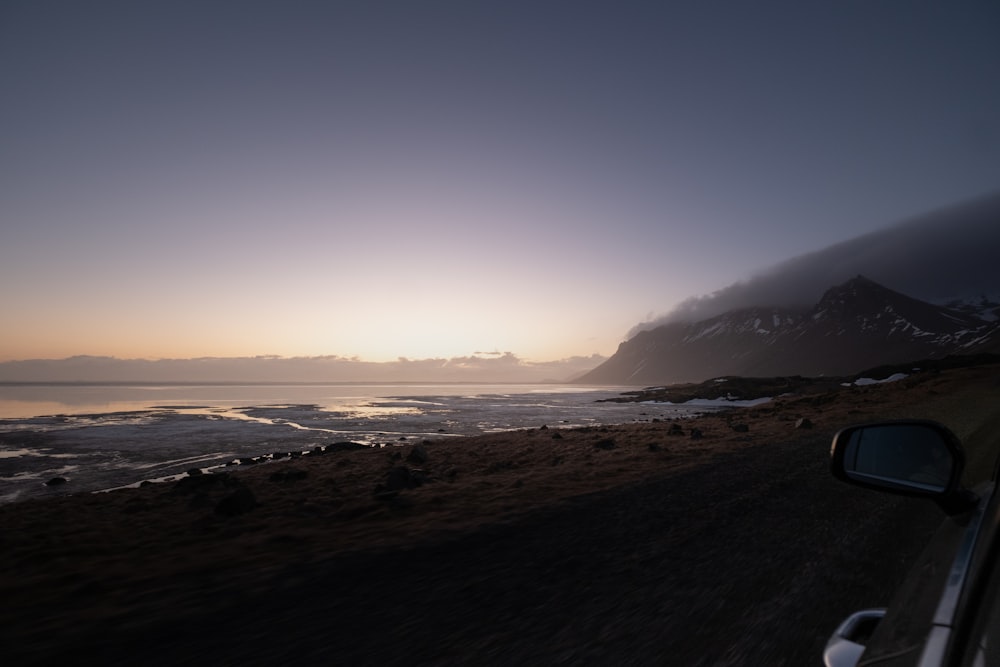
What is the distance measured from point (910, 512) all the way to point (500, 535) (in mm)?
5855

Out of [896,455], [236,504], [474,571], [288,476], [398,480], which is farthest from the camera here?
[288,476]

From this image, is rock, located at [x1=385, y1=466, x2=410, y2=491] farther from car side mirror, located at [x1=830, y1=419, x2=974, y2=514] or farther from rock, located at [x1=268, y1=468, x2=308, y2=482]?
car side mirror, located at [x1=830, y1=419, x2=974, y2=514]

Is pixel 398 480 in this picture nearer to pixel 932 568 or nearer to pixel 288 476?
pixel 288 476

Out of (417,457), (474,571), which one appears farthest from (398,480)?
(474,571)

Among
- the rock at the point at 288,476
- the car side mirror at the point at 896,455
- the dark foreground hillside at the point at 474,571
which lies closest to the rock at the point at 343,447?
the rock at the point at 288,476

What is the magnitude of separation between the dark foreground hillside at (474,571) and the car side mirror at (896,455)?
1629 mm

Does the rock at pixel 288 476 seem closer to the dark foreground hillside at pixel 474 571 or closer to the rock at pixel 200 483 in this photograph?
the rock at pixel 200 483

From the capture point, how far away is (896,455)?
2365 millimetres


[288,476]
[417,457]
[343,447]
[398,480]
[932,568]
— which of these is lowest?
[343,447]

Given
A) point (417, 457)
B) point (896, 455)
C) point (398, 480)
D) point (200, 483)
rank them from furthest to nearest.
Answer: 1. point (417, 457)
2. point (200, 483)
3. point (398, 480)
4. point (896, 455)

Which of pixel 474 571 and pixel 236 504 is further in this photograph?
pixel 236 504

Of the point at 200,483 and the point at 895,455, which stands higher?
the point at 895,455

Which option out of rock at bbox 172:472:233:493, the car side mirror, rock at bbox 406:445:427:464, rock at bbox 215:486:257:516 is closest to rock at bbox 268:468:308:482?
rock at bbox 172:472:233:493

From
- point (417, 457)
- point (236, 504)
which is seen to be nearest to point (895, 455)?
point (236, 504)
